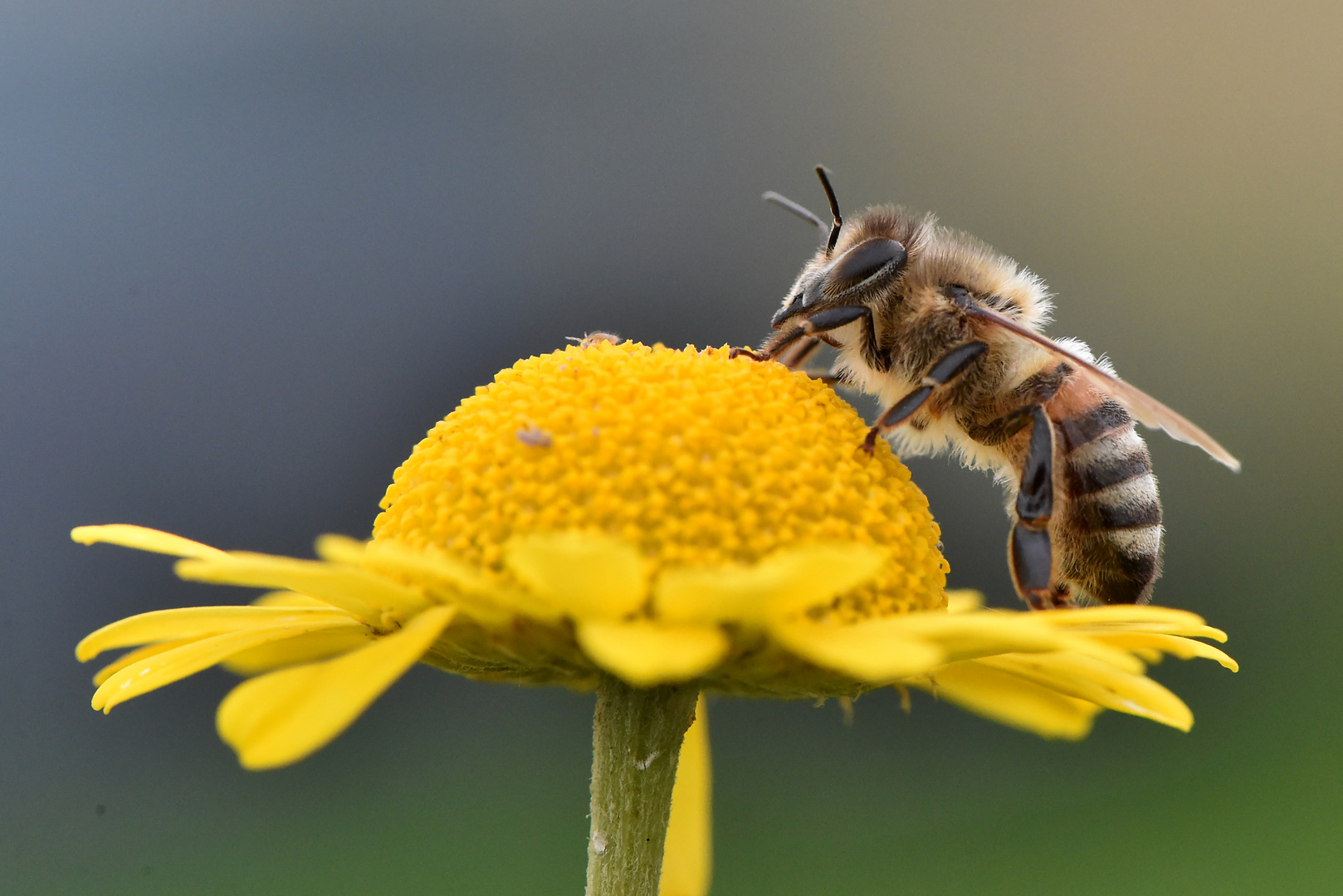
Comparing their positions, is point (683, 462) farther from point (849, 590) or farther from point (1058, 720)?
point (1058, 720)

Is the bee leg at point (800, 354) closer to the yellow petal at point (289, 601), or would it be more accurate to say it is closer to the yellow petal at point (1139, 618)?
the yellow petal at point (1139, 618)

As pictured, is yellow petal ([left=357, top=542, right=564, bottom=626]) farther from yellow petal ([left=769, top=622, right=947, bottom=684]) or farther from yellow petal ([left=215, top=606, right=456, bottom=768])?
yellow petal ([left=769, top=622, right=947, bottom=684])

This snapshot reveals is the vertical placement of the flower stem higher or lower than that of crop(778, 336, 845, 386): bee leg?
lower

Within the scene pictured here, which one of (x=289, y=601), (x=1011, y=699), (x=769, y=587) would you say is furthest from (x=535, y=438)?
(x=1011, y=699)

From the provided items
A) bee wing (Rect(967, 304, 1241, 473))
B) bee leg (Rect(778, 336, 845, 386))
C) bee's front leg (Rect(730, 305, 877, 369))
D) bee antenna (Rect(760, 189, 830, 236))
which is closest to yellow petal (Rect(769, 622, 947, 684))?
bee wing (Rect(967, 304, 1241, 473))

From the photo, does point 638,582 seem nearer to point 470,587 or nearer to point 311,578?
point 470,587

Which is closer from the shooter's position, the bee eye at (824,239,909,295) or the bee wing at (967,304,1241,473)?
the bee wing at (967,304,1241,473)

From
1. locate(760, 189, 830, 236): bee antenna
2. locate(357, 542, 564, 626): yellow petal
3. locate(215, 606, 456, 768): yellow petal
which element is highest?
locate(760, 189, 830, 236): bee antenna
